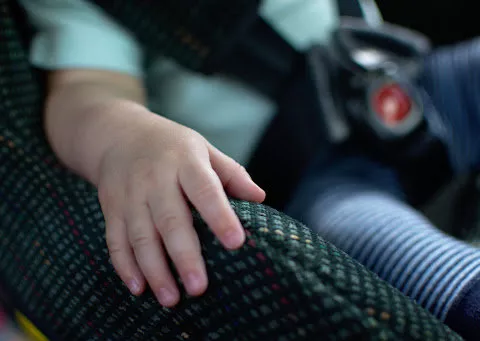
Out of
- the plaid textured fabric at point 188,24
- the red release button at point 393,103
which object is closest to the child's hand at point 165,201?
the plaid textured fabric at point 188,24

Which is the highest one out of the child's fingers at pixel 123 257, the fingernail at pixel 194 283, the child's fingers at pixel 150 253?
the fingernail at pixel 194 283

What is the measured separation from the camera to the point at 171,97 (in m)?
0.49

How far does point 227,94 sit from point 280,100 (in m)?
0.05

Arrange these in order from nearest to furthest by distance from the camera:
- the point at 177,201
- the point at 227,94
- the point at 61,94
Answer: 1. the point at 177,201
2. the point at 61,94
3. the point at 227,94

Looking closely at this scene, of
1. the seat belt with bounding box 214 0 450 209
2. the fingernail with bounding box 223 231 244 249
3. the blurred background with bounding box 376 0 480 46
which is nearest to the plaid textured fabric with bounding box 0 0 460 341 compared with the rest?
the fingernail with bounding box 223 231 244 249

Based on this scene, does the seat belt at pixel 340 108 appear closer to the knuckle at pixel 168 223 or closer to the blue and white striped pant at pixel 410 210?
the blue and white striped pant at pixel 410 210

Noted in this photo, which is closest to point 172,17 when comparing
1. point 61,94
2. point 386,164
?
point 61,94

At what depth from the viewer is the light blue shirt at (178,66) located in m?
0.43

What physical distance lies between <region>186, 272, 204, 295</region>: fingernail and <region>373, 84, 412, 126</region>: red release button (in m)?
0.32

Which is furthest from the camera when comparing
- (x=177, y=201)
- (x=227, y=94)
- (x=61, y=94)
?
(x=227, y=94)

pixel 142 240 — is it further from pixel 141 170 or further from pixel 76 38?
pixel 76 38

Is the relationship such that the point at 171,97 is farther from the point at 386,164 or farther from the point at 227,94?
the point at 386,164

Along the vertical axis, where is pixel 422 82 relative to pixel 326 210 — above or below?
above

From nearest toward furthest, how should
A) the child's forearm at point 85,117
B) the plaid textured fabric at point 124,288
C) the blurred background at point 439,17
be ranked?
the plaid textured fabric at point 124,288 < the child's forearm at point 85,117 < the blurred background at point 439,17
